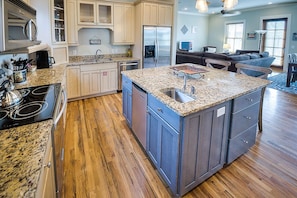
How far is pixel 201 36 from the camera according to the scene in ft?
38.9

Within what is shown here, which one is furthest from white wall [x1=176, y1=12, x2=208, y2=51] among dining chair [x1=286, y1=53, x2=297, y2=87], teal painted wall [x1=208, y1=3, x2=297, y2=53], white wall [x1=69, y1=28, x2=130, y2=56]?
white wall [x1=69, y1=28, x2=130, y2=56]

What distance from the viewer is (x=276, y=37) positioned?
9.05 metres

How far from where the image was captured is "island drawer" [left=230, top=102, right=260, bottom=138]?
2201 mm

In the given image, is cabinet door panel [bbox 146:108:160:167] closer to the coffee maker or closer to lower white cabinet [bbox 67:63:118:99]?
the coffee maker

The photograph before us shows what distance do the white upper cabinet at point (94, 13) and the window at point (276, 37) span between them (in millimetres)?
7695

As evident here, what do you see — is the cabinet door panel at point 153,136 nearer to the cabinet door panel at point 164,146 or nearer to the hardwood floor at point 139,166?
the cabinet door panel at point 164,146

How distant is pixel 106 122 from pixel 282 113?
11.1 ft

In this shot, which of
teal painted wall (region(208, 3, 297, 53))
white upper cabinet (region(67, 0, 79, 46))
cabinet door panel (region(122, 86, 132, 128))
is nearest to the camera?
cabinet door panel (region(122, 86, 132, 128))

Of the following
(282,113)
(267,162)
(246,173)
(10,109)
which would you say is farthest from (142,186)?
(282,113)

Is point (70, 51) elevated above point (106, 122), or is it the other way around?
point (70, 51)

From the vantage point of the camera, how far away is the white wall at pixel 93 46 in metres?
5.01

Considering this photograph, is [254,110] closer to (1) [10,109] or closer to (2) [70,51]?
(1) [10,109]

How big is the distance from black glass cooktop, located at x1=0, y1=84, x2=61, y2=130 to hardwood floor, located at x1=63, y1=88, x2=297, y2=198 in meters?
0.89

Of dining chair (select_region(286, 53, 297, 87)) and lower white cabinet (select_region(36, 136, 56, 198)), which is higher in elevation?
dining chair (select_region(286, 53, 297, 87))
